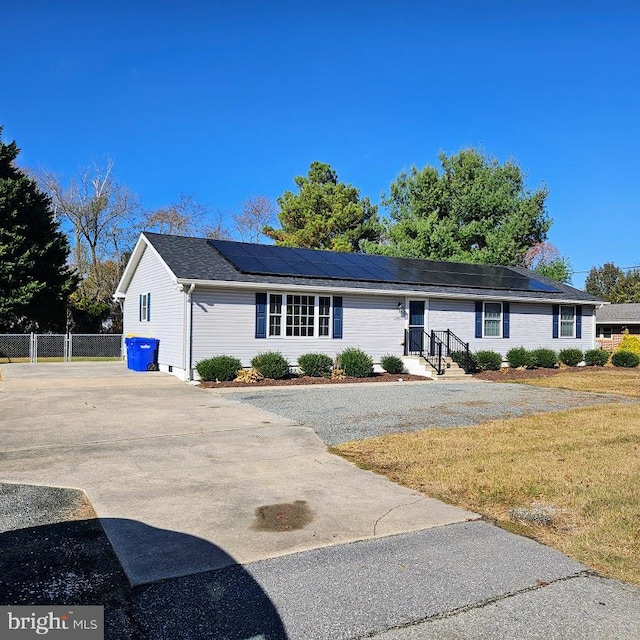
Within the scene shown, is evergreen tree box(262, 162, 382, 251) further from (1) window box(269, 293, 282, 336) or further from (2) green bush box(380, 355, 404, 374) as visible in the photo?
(1) window box(269, 293, 282, 336)

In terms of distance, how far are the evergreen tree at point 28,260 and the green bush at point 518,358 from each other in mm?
18112

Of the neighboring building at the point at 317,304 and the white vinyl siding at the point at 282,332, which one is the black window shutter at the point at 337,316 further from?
the white vinyl siding at the point at 282,332

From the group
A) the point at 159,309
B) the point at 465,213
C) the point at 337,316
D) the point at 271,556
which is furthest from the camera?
the point at 465,213

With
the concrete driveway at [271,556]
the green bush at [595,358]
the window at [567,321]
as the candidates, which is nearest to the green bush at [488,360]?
the window at [567,321]

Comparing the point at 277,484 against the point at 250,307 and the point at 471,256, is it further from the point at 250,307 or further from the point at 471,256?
the point at 471,256

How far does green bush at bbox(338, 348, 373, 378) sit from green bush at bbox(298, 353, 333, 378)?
510 millimetres

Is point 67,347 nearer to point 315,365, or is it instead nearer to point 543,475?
point 315,365

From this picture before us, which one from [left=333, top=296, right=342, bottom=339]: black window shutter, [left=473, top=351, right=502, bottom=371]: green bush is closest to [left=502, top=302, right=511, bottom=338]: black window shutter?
[left=473, top=351, right=502, bottom=371]: green bush

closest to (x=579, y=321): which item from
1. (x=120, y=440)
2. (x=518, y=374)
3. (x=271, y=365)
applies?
(x=518, y=374)

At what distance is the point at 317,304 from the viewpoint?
1661cm

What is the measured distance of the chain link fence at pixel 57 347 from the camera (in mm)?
20547

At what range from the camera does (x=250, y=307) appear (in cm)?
1566

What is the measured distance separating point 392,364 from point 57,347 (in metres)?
13.0

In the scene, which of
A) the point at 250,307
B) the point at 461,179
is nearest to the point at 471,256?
the point at 461,179
